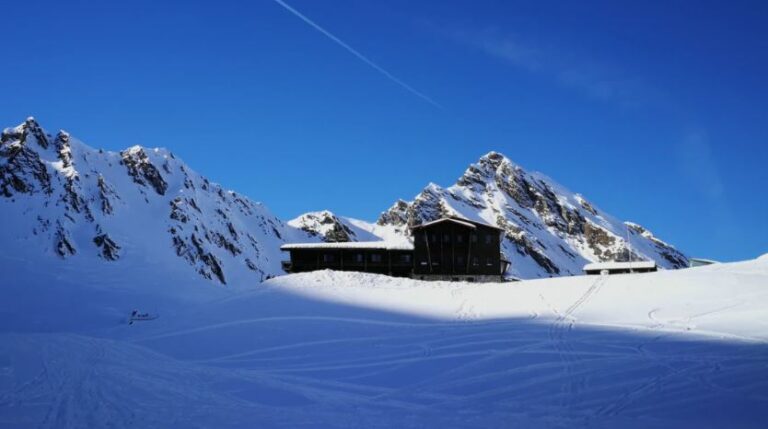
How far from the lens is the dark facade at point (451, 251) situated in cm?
6316

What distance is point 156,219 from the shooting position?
406ft

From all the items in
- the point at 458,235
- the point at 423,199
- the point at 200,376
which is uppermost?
the point at 423,199

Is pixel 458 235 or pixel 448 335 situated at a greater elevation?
pixel 458 235

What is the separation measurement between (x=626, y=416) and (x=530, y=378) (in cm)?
453

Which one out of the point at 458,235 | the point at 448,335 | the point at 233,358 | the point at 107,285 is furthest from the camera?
the point at 107,285

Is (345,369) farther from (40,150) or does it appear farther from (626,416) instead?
(40,150)

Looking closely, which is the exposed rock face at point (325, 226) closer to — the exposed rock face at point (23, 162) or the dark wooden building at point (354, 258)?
the exposed rock face at point (23, 162)

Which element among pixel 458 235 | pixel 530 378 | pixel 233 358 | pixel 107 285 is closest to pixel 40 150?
pixel 107 285

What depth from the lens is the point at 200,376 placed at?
20.0m

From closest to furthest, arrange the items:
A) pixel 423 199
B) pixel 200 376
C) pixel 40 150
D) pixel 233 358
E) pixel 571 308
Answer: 1. pixel 200 376
2. pixel 233 358
3. pixel 571 308
4. pixel 40 150
5. pixel 423 199

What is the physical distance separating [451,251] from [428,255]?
2374 mm

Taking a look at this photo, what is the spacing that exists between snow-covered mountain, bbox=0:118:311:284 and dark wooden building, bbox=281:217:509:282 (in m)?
40.7

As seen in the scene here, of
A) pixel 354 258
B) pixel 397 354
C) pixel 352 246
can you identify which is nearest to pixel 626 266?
pixel 354 258

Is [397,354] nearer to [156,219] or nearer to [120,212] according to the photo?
[120,212]
